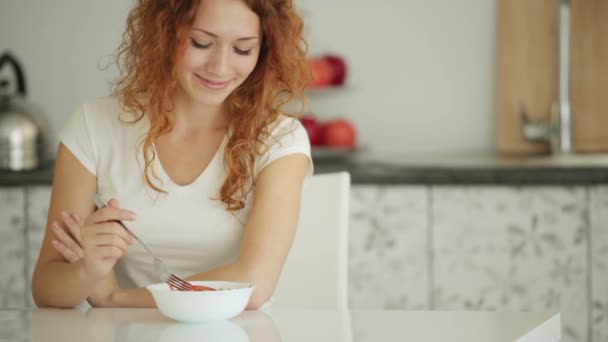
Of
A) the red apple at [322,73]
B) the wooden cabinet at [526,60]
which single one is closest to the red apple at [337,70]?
the red apple at [322,73]

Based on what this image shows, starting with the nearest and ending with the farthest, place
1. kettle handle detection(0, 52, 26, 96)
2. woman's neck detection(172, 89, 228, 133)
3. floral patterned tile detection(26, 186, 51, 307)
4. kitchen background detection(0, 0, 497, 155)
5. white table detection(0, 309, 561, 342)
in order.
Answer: white table detection(0, 309, 561, 342) < woman's neck detection(172, 89, 228, 133) < floral patterned tile detection(26, 186, 51, 307) < kettle handle detection(0, 52, 26, 96) < kitchen background detection(0, 0, 497, 155)

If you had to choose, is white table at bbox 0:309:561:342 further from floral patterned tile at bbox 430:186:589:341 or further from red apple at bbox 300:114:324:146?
red apple at bbox 300:114:324:146

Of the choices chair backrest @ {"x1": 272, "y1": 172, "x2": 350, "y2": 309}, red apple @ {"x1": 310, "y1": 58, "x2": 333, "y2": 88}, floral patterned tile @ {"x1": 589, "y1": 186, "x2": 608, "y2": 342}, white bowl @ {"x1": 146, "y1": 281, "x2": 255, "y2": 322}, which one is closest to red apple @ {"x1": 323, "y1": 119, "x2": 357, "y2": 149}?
red apple @ {"x1": 310, "y1": 58, "x2": 333, "y2": 88}

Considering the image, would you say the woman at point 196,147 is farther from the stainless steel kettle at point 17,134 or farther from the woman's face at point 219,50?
the stainless steel kettle at point 17,134

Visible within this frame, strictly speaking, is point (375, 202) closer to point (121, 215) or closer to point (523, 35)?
Result: point (523, 35)

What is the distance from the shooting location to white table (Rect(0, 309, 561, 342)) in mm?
1105

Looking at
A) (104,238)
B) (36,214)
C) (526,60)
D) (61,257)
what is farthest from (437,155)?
(104,238)

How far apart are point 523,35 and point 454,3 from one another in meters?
0.25

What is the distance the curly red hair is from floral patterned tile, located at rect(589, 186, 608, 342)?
100 cm

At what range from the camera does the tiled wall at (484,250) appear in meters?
2.41

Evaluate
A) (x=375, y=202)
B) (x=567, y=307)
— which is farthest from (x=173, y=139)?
(x=567, y=307)

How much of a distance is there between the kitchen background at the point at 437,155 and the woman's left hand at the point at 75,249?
1.10 m

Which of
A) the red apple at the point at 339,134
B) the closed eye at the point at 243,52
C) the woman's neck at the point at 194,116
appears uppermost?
the closed eye at the point at 243,52

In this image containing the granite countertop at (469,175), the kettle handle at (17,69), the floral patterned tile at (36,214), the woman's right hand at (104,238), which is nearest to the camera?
the woman's right hand at (104,238)
